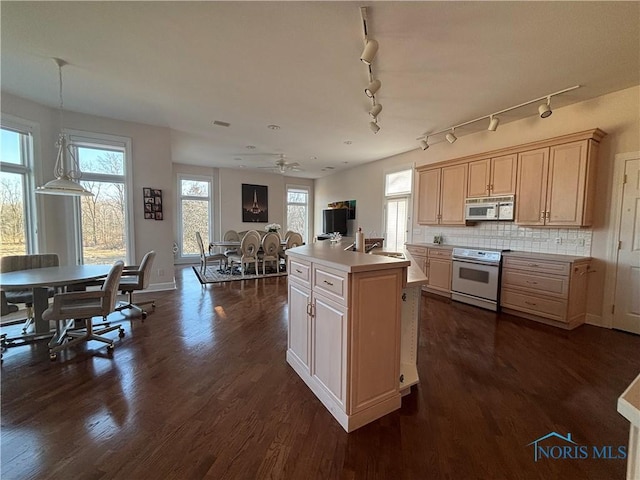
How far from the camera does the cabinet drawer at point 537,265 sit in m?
3.34

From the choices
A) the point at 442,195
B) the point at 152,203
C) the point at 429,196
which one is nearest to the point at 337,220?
the point at 429,196

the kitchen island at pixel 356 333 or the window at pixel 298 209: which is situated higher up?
the window at pixel 298 209

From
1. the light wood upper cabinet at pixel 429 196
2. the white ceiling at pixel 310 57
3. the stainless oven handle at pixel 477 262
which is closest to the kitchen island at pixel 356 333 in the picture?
the white ceiling at pixel 310 57

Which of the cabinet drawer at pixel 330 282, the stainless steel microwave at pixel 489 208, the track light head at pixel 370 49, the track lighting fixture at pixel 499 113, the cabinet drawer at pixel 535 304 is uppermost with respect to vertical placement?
the track lighting fixture at pixel 499 113

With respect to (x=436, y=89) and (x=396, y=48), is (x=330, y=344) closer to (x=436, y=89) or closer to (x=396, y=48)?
(x=396, y=48)

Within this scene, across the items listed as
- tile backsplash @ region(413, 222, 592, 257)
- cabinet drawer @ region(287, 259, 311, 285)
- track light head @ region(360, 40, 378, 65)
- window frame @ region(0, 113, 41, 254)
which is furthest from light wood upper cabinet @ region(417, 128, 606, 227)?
window frame @ region(0, 113, 41, 254)

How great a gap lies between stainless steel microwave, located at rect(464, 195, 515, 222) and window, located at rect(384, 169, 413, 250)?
166cm

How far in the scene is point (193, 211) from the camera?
27.1ft

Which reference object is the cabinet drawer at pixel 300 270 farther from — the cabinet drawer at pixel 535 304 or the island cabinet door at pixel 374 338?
the cabinet drawer at pixel 535 304

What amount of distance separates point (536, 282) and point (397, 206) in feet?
10.9

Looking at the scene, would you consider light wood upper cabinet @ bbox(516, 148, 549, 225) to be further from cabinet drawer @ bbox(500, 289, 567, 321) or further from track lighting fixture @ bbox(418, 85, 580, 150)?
cabinet drawer @ bbox(500, 289, 567, 321)

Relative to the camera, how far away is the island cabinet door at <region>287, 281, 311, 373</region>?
2.15 meters

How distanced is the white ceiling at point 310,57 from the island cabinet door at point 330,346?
2249 millimetres

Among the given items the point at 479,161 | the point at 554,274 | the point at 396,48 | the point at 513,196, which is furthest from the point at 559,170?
the point at 396,48
